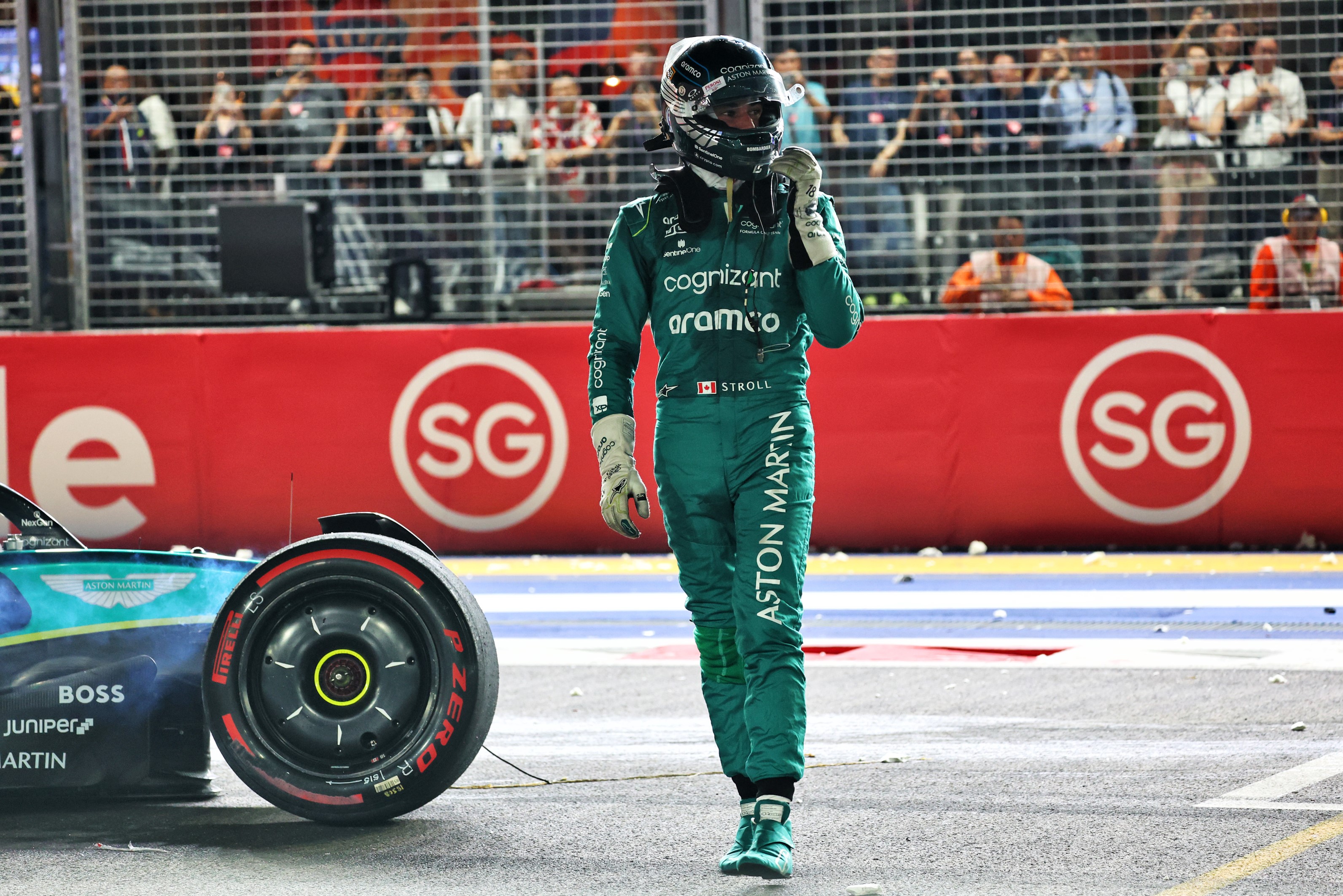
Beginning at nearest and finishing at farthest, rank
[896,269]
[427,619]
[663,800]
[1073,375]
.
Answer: [427,619], [663,800], [1073,375], [896,269]

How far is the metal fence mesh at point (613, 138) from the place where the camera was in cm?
1066

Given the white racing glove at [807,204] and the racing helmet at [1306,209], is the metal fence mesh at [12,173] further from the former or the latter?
the white racing glove at [807,204]

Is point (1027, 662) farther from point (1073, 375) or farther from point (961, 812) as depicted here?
point (1073, 375)

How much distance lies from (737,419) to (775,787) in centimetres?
92

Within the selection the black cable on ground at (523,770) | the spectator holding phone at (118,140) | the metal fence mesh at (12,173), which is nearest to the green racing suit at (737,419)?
the black cable on ground at (523,770)

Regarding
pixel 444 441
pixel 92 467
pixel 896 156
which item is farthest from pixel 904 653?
pixel 92 467

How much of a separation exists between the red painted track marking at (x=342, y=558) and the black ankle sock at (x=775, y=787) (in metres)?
1.12

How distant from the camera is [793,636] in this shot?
4375mm

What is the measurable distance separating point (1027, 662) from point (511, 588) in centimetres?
324

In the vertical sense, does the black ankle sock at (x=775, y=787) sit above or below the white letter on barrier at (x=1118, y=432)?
below

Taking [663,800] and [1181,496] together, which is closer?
[663,800]

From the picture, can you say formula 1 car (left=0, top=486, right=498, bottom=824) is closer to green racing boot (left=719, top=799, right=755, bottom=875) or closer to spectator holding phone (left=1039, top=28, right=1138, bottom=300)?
green racing boot (left=719, top=799, right=755, bottom=875)

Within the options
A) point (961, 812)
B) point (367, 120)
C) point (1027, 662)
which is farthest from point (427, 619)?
point (367, 120)

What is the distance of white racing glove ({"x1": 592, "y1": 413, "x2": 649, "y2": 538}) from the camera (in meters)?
4.45
